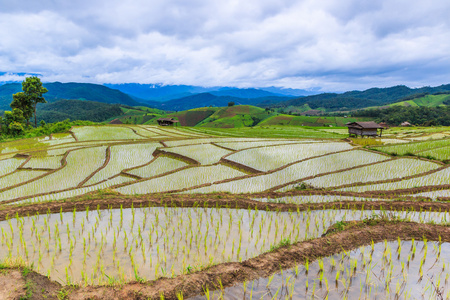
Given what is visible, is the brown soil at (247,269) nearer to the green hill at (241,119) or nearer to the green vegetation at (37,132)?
the green vegetation at (37,132)

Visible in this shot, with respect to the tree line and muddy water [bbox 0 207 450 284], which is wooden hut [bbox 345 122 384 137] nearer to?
muddy water [bbox 0 207 450 284]

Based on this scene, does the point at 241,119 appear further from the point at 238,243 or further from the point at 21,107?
the point at 238,243

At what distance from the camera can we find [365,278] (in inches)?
154

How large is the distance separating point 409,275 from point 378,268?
457 mm

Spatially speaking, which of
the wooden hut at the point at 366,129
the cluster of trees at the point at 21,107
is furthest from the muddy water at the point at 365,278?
the cluster of trees at the point at 21,107

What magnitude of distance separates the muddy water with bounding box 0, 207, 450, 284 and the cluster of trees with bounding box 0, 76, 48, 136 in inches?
1373

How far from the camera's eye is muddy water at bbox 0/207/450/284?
14.1ft

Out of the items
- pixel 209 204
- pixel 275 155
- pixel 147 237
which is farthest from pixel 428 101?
pixel 147 237

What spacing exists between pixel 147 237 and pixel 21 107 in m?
42.6

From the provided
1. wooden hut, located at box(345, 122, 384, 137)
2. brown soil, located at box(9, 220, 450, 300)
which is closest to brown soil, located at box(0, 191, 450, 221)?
brown soil, located at box(9, 220, 450, 300)

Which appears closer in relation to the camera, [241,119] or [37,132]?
[37,132]

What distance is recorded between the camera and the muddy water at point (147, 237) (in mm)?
4305

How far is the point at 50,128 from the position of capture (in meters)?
34.5

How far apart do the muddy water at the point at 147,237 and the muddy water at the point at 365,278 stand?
923mm
